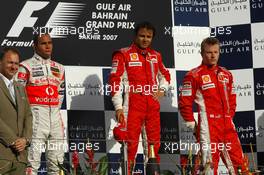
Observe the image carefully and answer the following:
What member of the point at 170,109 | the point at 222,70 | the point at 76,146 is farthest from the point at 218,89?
the point at 76,146

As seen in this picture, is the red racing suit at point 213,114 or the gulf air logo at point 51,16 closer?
the red racing suit at point 213,114

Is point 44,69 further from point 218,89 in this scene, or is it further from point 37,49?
point 218,89

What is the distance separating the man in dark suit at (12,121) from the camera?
6824 millimetres

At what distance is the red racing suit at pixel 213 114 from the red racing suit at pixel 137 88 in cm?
30

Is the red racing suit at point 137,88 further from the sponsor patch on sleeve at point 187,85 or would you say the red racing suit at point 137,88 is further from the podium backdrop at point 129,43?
the podium backdrop at point 129,43

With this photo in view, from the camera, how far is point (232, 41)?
962cm

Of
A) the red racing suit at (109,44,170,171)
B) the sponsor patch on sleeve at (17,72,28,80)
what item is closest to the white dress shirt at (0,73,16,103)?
the sponsor patch on sleeve at (17,72,28,80)

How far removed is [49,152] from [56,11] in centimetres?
175

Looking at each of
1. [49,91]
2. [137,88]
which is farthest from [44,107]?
[137,88]

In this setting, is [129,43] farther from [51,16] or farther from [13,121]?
[13,121]

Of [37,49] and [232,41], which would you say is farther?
[232,41]

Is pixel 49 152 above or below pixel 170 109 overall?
below

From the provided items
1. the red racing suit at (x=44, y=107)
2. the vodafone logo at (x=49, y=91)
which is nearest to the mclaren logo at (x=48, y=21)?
the red racing suit at (x=44, y=107)

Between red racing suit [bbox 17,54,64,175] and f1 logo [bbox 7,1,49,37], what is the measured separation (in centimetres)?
61
